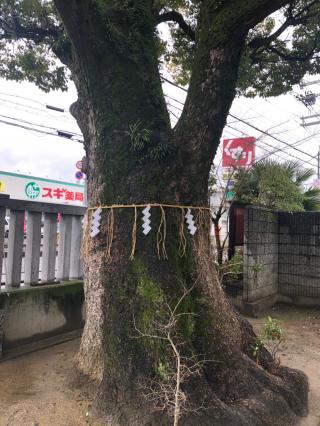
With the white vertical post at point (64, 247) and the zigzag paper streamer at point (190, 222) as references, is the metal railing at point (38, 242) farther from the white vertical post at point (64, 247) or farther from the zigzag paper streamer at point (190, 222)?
the zigzag paper streamer at point (190, 222)

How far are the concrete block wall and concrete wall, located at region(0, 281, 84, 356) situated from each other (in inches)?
174

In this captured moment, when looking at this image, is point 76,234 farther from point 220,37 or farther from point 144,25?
point 220,37

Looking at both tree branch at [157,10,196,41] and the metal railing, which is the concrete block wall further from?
the metal railing

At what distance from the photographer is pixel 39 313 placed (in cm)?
458

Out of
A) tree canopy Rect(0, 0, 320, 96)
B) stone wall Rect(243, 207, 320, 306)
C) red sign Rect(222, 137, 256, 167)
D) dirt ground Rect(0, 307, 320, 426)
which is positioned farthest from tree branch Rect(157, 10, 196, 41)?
dirt ground Rect(0, 307, 320, 426)

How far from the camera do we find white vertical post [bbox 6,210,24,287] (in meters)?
4.50

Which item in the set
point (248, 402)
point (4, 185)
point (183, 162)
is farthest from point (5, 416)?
point (4, 185)

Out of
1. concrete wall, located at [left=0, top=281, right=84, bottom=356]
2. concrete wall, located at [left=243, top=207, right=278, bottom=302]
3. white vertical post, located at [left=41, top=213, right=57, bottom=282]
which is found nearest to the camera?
concrete wall, located at [left=0, top=281, right=84, bottom=356]

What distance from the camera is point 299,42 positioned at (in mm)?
5902

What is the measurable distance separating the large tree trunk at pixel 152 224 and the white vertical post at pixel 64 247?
174 cm

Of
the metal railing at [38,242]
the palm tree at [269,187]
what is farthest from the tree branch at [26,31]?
the palm tree at [269,187]

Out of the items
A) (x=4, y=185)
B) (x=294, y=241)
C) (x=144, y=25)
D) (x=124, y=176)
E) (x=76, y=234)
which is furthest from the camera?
(x=4, y=185)

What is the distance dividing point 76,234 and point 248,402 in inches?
131

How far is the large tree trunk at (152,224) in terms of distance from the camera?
2.82 m
